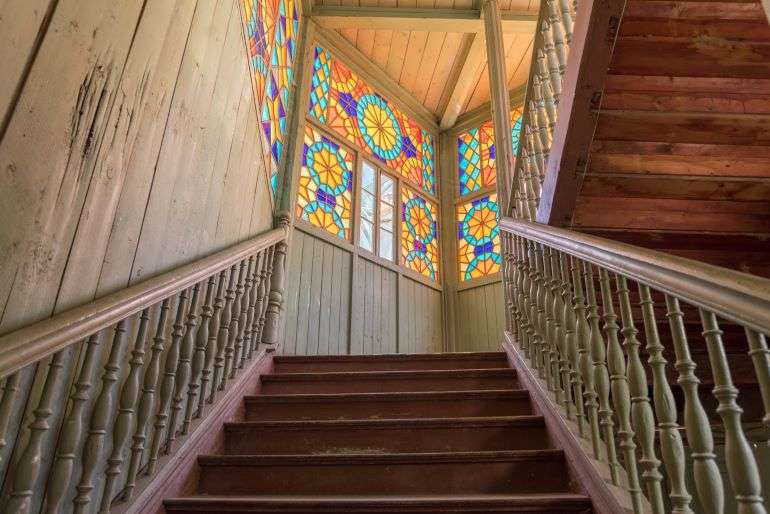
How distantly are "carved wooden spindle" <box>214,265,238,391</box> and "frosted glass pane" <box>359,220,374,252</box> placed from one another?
246 centimetres

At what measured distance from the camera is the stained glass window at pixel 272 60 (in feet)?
8.70

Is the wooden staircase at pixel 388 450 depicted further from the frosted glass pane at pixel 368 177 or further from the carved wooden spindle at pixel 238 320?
the frosted glass pane at pixel 368 177

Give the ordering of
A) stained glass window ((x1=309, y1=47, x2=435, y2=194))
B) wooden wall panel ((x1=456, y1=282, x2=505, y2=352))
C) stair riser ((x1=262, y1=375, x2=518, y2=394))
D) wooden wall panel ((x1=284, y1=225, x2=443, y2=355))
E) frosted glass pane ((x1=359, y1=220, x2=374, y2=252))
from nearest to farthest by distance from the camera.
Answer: stair riser ((x1=262, y1=375, x2=518, y2=394)) < wooden wall panel ((x1=284, y1=225, x2=443, y2=355)) < frosted glass pane ((x1=359, y1=220, x2=374, y2=252)) < stained glass window ((x1=309, y1=47, x2=435, y2=194)) < wooden wall panel ((x1=456, y1=282, x2=505, y2=352))

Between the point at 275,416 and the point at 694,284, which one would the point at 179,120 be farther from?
the point at 694,284

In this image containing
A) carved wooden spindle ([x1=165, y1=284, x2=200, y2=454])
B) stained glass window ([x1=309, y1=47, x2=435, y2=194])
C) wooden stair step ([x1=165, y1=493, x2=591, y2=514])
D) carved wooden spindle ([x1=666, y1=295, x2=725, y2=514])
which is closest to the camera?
carved wooden spindle ([x1=666, y1=295, x2=725, y2=514])

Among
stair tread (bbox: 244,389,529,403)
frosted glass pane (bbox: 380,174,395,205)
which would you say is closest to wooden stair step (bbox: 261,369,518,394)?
stair tread (bbox: 244,389,529,403)

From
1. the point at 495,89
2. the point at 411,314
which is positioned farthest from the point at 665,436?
the point at 411,314

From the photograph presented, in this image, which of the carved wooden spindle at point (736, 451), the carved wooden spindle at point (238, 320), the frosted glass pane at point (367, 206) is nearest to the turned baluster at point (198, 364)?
the carved wooden spindle at point (238, 320)

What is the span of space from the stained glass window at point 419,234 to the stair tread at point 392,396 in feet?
8.64

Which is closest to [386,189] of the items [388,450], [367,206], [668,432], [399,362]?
[367,206]

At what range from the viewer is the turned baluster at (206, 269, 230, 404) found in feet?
6.29

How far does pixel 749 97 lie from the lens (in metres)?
2.05

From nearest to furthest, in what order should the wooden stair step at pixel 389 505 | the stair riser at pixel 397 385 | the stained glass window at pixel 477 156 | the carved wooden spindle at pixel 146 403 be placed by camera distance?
1. the carved wooden spindle at pixel 146 403
2. the wooden stair step at pixel 389 505
3. the stair riser at pixel 397 385
4. the stained glass window at pixel 477 156

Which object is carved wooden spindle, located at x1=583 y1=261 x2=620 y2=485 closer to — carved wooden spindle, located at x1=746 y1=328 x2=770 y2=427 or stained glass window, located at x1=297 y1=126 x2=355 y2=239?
carved wooden spindle, located at x1=746 y1=328 x2=770 y2=427
